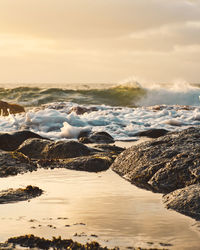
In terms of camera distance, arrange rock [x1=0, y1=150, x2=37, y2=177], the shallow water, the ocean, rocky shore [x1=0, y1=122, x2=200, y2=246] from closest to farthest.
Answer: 1. the shallow water
2. rocky shore [x1=0, y1=122, x2=200, y2=246]
3. rock [x1=0, y1=150, x2=37, y2=177]
4. the ocean

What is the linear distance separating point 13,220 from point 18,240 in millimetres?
687

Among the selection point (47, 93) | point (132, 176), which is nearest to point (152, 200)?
point (132, 176)

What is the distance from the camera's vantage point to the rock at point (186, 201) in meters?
4.65

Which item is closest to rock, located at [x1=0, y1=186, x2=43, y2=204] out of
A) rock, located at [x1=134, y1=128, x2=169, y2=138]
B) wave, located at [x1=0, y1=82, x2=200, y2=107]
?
rock, located at [x1=134, y1=128, x2=169, y2=138]

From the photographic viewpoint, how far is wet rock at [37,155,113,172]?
747 centimetres

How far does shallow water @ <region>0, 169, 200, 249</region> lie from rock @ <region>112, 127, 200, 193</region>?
0.37m

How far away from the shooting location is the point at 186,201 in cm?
480

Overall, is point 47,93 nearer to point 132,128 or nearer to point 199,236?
point 132,128

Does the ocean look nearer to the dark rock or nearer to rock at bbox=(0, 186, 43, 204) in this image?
the dark rock

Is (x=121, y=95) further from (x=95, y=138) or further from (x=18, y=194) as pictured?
(x=18, y=194)

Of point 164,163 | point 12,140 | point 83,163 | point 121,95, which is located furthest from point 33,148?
point 121,95

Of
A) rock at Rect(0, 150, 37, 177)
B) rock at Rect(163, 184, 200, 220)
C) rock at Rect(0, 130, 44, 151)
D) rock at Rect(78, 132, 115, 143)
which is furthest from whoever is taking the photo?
rock at Rect(78, 132, 115, 143)

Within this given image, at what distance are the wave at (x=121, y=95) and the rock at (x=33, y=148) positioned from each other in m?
26.9

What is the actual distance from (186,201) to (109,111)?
49.9 ft
